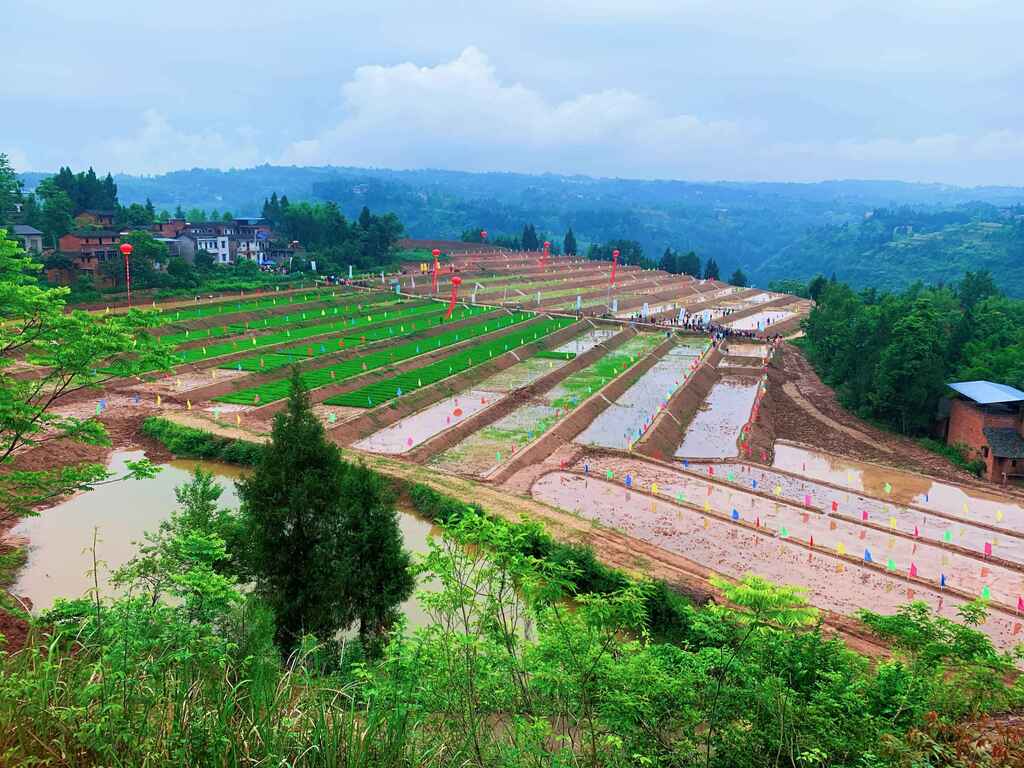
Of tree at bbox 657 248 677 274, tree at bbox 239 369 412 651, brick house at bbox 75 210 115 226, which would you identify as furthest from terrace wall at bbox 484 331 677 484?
tree at bbox 657 248 677 274

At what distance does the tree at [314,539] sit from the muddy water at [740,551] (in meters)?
9.58

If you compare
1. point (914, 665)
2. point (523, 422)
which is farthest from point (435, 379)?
point (914, 665)

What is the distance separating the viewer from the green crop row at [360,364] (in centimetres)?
3459

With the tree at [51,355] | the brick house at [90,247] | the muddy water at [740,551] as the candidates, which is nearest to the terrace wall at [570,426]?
the muddy water at [740,551]

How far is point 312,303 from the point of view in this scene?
58.5 meters

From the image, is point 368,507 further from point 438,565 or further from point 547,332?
point 547,332

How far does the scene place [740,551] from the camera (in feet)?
71.7

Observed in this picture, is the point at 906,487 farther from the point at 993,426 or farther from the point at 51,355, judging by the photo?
the point at 51,355

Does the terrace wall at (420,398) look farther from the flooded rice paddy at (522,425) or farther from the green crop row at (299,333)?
the green crop row at (299,333)

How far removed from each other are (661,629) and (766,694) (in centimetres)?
Answer: 841

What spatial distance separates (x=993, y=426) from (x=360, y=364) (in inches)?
1232

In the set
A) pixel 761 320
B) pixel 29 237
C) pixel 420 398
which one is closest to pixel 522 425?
pixel 420 398

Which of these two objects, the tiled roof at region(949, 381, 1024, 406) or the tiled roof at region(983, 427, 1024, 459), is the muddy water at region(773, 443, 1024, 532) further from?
the tiled roof at region(949, 381, 1024, 406)

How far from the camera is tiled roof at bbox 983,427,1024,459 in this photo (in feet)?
99.9
